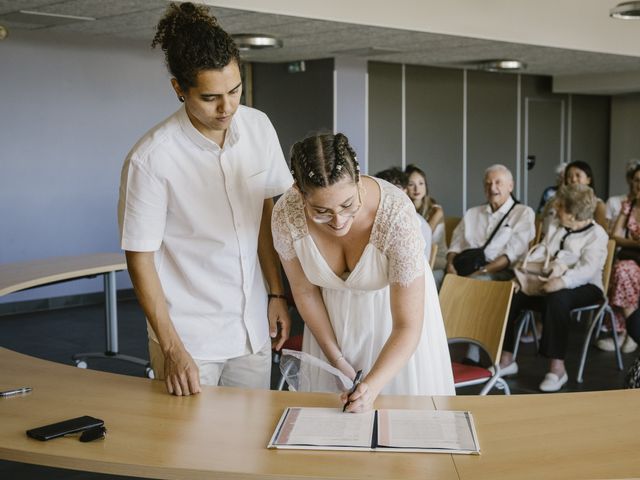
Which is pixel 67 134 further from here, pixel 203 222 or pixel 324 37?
pixel 203 222

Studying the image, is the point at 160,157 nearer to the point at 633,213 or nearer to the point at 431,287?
the point at 431,287

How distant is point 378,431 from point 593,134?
1140cm

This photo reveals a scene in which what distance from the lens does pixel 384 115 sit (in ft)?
33.0

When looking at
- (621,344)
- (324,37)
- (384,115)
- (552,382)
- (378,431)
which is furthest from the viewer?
(384,115)

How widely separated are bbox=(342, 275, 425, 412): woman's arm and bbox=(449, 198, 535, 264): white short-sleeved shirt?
12.2ft

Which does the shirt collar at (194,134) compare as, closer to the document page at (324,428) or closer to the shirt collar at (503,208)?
the document page at (324,428)

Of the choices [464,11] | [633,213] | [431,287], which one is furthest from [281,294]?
[464,11]

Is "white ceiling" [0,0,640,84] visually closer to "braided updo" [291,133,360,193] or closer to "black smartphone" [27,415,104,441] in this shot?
"braided updo" [291,133,360,193]

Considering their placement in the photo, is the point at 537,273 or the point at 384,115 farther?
the point at 384,115

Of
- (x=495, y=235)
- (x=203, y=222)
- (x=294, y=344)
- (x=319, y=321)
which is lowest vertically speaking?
(x=294, y=344)

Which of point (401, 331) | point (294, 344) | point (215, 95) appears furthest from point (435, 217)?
point (215, 95)

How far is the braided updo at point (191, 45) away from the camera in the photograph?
84.4 inches

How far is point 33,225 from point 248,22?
300 centimetres

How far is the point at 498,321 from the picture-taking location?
3689mm
